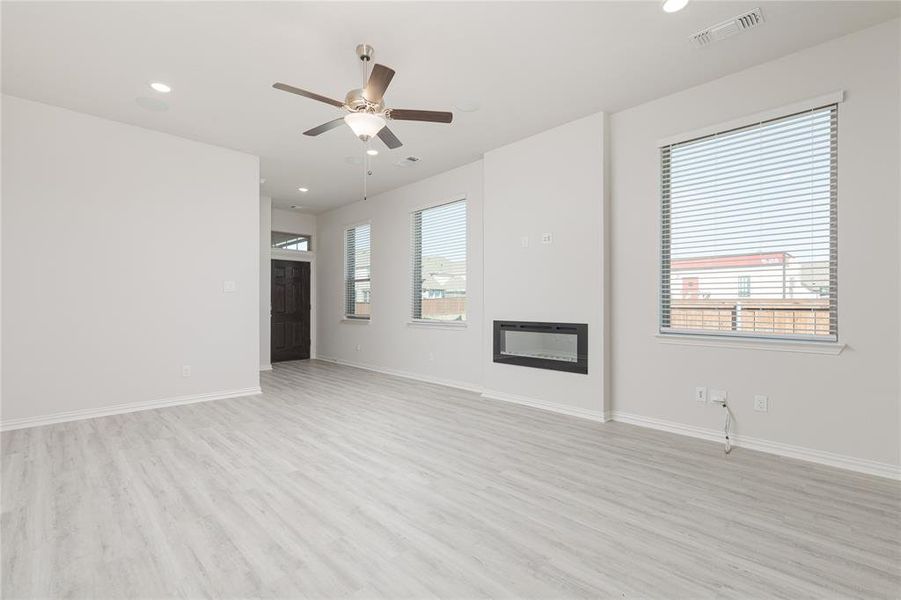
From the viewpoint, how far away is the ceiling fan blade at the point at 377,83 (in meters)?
2.58

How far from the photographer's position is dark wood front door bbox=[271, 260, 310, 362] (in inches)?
323

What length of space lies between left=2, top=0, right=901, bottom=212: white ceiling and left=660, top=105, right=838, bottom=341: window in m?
0.63

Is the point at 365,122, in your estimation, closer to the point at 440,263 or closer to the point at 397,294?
the point at 440,263

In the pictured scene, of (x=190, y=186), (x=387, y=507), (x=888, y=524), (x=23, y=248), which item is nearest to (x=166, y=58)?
(x=190, y=186)

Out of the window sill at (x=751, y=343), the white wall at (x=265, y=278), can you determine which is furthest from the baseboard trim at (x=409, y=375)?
the window sill at (x=751, y=343)

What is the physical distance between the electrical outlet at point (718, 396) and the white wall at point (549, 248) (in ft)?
2.97

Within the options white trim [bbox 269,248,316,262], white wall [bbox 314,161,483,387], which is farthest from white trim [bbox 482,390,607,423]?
white trim [bbox 269,248,316,262]

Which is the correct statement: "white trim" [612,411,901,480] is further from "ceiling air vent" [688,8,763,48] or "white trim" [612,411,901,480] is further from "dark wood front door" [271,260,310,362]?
"dark wood front door" [271,260,310,362]

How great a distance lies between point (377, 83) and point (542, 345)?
10.0 feet

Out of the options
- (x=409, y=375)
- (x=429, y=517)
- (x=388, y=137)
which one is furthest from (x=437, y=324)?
(x=429, y=517)

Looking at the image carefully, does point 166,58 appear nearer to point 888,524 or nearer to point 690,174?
point 690,174

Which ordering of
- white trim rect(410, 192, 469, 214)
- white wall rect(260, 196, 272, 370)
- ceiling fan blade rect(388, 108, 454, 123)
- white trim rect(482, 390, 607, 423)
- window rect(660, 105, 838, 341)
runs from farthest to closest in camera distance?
white wall rect(260, 196, 272, 370)
white trim rect(410, 192, 469, 214)
white trim rect(482, 390, 607, 423)
window rect(660, 105, 838, 341)
ceiling fan blade rect(388, 108, 454, 123)

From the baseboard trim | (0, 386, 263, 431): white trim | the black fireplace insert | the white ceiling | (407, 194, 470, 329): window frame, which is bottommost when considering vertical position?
the baseboard trim

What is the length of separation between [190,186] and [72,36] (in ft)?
6.50
